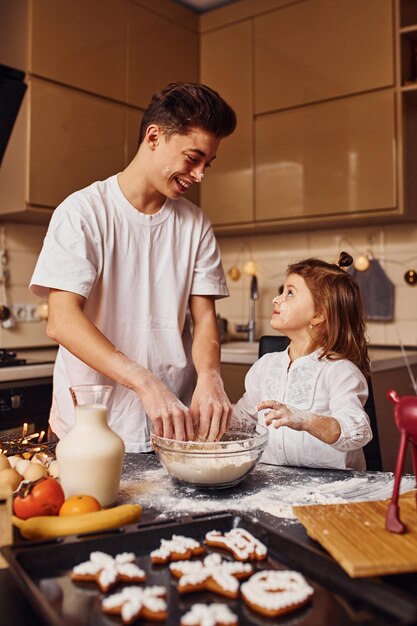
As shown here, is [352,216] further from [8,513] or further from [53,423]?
[8,513]

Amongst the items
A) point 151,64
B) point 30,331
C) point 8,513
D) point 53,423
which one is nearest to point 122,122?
point 151,64

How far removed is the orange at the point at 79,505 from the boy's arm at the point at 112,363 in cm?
26

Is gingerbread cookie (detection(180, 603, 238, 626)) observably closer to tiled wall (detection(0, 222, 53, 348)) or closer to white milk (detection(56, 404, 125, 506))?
white milk (detection(56, 404, 125, 506))

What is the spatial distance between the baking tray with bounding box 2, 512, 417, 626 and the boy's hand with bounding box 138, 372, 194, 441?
29cm

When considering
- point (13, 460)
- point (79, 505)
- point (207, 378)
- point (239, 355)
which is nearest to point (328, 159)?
point (239, 355)

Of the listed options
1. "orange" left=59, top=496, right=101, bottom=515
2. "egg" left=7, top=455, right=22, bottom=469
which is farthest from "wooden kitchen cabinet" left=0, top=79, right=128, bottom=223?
"orange" left=59, top=496, right=101, bottom=515

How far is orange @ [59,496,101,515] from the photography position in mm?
890

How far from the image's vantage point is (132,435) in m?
1.60

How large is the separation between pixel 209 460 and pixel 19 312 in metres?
2.09

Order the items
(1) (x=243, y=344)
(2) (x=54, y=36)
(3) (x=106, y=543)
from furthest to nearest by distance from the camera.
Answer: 1. (1) (x=243, y=344)
2. (2) (x=54, y=36)
3. (3) (x=106, y=543)

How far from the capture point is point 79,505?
897 millimetres

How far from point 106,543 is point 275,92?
2.73 m

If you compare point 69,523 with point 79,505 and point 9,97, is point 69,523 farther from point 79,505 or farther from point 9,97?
point 9,97

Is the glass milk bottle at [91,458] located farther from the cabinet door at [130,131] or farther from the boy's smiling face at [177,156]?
the cabinet door at [130,131]
